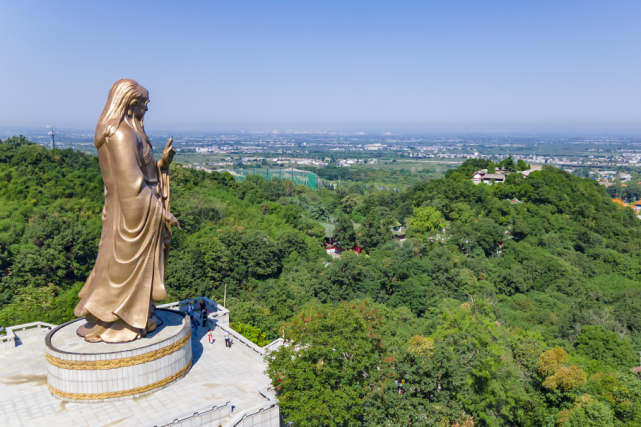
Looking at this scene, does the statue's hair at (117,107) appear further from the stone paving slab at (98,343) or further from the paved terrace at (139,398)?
the paved terrace at (139,398)

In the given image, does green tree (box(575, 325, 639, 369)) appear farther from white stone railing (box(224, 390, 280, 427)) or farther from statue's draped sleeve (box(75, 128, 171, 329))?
statue's draped sleeve (box(75, 128, 171, 329))

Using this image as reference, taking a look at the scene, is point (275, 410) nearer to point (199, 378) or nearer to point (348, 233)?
point (199, 378)

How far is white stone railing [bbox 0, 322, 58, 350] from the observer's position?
15.9 metres

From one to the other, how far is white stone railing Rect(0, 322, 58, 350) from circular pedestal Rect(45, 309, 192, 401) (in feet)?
12.6

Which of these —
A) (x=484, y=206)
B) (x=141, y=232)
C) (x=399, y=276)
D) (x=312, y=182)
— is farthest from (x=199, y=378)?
(x=312, y=182)

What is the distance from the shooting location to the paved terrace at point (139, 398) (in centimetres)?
1162

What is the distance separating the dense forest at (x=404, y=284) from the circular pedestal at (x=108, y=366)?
3.00 meters

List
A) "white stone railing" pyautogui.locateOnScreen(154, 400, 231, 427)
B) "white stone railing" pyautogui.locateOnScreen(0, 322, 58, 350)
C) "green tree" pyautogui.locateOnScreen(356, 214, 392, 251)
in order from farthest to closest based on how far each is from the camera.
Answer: "green tree" pyautogui.locateOnScreen(356, 214, 392, 251) → "white stone railing" pyautogui.locateOnScreen(0, 322, 58, 350) → "white stone railing" pyautogui.locateOnScreen(154, 400, 231, 427)

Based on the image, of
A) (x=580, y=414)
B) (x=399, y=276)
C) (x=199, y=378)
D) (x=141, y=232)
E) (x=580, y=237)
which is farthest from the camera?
(x=580, y=237)

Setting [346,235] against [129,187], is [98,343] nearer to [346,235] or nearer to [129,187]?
[129,187]

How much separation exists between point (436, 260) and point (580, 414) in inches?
805

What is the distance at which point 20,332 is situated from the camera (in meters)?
16.8

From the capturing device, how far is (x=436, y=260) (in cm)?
3544

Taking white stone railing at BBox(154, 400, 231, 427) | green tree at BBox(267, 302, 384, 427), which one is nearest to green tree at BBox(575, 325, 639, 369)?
green tree at BBox(267, 302, 384, 427)
